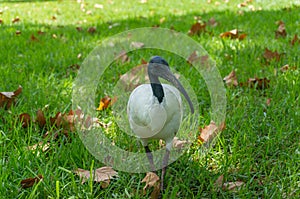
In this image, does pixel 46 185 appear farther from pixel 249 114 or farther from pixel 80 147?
pixel 249 114

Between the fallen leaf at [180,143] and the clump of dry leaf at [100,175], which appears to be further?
the fallen leaf at [180,143]

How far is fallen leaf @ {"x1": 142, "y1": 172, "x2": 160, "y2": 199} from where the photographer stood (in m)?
1.73

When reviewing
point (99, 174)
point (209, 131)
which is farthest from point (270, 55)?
point (99, 174)

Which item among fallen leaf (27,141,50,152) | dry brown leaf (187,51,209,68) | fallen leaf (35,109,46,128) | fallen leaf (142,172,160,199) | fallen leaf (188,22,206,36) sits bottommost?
fallen leaf (142,172,160,199)

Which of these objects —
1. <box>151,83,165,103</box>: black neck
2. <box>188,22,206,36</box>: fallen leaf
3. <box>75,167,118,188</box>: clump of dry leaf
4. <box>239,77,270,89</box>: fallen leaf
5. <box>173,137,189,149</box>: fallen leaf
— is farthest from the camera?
<box>188,22,206,36</box>: fallen leaf

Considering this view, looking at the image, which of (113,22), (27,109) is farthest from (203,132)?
(113,22)

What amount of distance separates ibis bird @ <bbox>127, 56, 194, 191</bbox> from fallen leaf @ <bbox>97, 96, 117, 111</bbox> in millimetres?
859

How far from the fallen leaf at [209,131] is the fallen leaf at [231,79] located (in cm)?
73

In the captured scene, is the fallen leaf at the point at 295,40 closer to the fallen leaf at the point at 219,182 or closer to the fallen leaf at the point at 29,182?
the fallen leaf at the point at 219,182

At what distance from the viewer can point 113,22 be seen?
222 inches

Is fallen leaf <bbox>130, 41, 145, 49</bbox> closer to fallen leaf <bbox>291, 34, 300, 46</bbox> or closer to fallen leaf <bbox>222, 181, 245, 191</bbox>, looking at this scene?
fallen leaf <bbox>291, 34, 300, 46</bbox>

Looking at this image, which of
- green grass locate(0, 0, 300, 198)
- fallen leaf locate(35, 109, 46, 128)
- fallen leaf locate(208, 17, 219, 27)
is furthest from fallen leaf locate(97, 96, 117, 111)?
fallen leaf locate(208, 17, 219, 27)

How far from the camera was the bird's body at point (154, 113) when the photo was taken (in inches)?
66.0

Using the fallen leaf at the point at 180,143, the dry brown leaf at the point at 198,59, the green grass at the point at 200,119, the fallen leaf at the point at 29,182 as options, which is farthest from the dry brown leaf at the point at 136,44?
the fallen leaf at the point at 29,182
